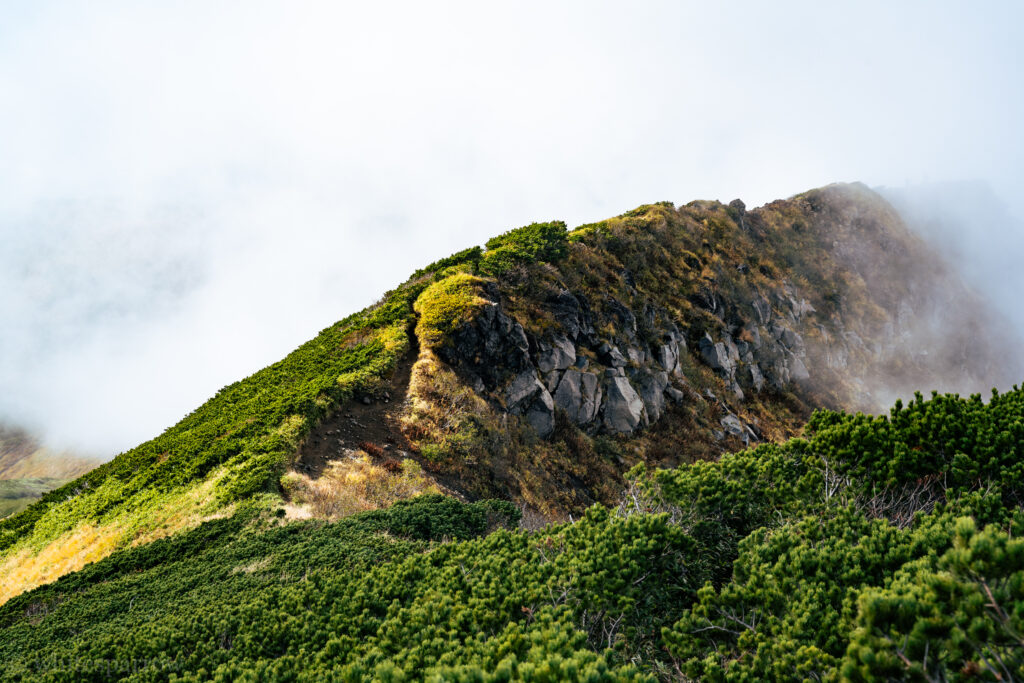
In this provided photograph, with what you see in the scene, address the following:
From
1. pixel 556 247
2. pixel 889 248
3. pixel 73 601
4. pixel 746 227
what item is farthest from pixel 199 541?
pixel 889 248

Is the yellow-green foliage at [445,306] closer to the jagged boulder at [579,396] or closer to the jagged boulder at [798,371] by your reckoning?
the jagged boulder at [579,396]

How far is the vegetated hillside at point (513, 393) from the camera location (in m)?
19.1

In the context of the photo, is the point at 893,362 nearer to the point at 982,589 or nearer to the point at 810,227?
the point at 810,227

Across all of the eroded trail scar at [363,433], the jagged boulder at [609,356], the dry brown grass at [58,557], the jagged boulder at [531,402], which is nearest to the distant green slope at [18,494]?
the dry brown grass at [58,557]

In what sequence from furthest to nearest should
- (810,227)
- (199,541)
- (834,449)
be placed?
(810,227), (199,541), (834,449)

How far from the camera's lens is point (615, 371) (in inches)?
1329

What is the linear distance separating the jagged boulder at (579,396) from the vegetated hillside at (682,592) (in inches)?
728

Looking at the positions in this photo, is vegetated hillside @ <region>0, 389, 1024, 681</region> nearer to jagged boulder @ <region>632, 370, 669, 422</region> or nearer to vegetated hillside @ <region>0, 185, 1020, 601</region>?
vegetated hillside @ <region>0, 185, 1020, 601</region>

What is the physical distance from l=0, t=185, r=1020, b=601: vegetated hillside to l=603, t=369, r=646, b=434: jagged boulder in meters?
0.14

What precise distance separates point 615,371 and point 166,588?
27.5m

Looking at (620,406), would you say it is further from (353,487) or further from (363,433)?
(353,487)

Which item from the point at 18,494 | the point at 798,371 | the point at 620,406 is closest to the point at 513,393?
the point at 620,406

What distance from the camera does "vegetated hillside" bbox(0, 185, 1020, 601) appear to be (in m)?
19.1

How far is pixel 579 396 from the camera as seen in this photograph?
30.8m
